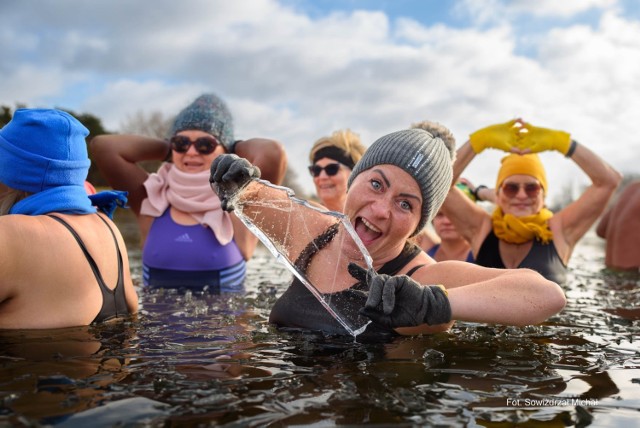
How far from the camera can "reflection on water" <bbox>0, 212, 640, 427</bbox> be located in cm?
223

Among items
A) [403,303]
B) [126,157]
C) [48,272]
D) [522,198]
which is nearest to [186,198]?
[126,157]

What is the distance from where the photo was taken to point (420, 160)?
11.2ft

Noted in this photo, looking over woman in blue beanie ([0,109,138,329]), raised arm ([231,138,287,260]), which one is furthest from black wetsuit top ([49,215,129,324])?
raised arm ([231,138,287,260])

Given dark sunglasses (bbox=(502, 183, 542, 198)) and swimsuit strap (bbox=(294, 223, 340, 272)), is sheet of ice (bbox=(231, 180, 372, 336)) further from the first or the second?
dark sunglasses (bbox=(502, 183, 542, 198))

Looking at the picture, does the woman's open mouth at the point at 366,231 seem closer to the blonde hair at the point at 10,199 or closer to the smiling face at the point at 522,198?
the blonde hair at the point at 10,199

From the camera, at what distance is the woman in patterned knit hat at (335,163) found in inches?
267

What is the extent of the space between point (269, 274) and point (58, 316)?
5055 millimetres

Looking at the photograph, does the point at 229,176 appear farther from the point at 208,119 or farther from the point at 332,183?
the point at 332,183

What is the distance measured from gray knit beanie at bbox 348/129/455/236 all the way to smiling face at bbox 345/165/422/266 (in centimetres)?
4

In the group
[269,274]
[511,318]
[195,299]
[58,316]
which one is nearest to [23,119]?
[58,316]

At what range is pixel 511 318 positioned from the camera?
2928 mm

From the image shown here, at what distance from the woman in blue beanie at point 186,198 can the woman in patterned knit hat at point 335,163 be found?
682 millimetres

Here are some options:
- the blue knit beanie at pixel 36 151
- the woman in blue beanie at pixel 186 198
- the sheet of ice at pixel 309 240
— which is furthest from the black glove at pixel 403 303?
the woman in blue beanie at pixel 186 198

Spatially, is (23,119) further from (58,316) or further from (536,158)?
(536,158)
